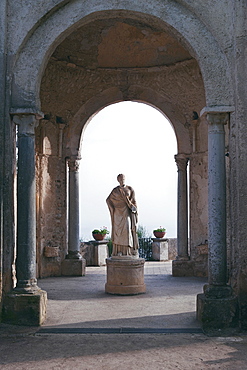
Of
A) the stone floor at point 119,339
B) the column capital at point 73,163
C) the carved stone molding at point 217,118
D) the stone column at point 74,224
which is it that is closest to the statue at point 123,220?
the stone floor at point 119,339

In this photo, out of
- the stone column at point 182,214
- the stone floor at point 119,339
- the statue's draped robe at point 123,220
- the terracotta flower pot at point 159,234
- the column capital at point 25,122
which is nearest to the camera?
the stone floor at point 119,339

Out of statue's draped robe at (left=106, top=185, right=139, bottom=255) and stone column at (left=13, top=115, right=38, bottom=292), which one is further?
statue's draped robe at (left=106, top=185, right=139, bottom=255)

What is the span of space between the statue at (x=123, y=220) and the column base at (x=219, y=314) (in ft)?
9.97

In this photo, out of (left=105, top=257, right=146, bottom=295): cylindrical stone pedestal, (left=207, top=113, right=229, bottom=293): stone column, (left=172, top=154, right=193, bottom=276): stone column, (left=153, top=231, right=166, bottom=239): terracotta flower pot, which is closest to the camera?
(left=207, top=113, right=229, bottom=293): stone column

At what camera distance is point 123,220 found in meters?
9.52

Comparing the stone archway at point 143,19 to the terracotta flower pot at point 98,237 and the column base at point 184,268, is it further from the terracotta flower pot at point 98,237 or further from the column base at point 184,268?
the terracotta flower pot at point 98,237

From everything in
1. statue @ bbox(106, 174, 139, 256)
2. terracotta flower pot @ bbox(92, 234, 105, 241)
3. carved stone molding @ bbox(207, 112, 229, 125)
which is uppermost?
carved stone molding @ bbox(207, 112, 229, 125)

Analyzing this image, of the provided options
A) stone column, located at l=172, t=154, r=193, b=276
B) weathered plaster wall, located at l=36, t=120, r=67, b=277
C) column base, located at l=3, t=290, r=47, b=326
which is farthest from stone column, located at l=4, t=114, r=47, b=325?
stone column, located at l=172, t=154, r=193, b=276

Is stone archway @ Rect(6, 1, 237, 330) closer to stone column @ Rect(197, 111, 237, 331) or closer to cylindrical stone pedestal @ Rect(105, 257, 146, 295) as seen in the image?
stone column @ Rect(197, 111, 237, 331)

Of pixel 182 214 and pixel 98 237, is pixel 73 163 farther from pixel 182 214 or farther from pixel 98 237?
pixel 182 214

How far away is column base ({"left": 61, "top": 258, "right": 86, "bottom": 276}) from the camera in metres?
12.1

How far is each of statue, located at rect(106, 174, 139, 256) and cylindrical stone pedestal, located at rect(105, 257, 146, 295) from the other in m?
0.24

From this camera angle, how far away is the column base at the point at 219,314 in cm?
655

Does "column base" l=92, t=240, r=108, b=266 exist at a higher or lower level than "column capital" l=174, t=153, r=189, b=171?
lower
